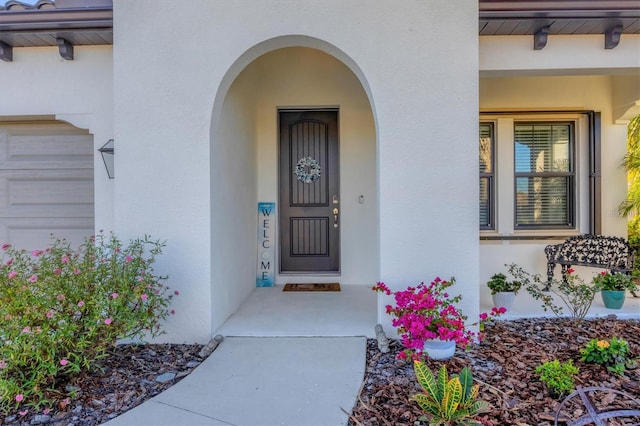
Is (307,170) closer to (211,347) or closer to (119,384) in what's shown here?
(211,347)

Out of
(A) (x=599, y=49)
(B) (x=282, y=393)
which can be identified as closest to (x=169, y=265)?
(B) (x=282, y=393)

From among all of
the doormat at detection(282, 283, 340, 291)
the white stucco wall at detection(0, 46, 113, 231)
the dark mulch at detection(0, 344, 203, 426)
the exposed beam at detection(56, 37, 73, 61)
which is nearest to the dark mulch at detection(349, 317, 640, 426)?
the dark mulch at detection(0, 344, 203, 426)

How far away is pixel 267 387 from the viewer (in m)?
2.52

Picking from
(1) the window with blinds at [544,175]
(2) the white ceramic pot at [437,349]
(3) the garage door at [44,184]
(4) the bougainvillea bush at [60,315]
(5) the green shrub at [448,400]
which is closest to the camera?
(5) the green shrub at [448,400]

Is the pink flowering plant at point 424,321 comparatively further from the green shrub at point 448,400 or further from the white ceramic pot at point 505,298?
the white ceramic pot at point 505,298

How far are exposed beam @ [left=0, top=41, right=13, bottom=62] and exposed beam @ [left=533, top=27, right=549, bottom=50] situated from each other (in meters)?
5.47

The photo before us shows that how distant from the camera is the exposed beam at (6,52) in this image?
375cm

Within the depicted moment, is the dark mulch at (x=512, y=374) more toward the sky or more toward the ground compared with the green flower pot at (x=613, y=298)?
more toward the ground

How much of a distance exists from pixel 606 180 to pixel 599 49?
217 cm

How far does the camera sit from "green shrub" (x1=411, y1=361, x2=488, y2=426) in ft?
6.50

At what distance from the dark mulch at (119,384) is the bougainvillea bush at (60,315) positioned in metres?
0.10

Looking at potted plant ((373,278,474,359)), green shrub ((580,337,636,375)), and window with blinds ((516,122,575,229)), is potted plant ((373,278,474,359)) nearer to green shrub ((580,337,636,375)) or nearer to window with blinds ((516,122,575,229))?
green shrub ((580,337,636,375))

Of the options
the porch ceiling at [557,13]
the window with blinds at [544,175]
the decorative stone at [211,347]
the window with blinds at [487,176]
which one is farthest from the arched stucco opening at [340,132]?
the window with blinds at [544,175]

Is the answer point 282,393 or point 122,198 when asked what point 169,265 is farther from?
point 282,393
